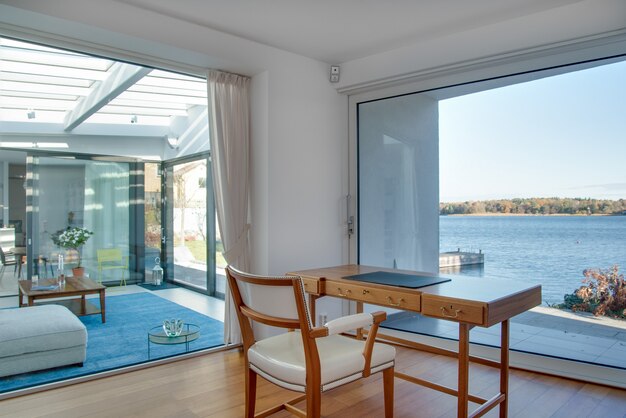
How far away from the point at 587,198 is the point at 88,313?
362 centimetres

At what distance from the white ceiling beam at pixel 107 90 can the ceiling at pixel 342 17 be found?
54 cm

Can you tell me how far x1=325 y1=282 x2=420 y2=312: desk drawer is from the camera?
8.26 ft

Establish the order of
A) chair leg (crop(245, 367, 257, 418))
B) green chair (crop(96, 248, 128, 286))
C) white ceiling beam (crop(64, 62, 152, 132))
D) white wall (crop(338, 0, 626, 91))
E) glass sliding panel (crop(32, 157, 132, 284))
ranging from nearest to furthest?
A: chair leg (crop(245, 367, 257, 418)) → white wall (crop(338, 0, 626, 91)) → glass sliding panel (crop(32, 157, 132, 284)) → white ceiling beam (crop(64, 62, 152, 132)) → green chair (crop(96, 248, 128, 286))

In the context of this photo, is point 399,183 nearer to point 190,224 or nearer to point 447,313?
point 190,224

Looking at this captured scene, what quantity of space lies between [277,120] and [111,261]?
5.71 ft

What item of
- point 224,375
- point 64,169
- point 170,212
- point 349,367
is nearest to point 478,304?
point 349,367

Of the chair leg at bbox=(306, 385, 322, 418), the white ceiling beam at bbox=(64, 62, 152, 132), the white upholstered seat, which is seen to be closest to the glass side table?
the white upholstered seat

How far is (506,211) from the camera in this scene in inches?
141

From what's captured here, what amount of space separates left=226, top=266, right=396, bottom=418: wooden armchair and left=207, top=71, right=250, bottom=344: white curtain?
4.27 ft

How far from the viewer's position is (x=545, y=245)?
11.1ft

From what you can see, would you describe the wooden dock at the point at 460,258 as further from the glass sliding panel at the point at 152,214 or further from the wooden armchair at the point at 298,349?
the glass sliding panel at the point at 152,214

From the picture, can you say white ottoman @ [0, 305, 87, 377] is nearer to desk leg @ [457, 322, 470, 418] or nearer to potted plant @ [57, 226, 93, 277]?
potted plant @ [57, 226, 93, 277]

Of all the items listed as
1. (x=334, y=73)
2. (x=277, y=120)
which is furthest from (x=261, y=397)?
(x=334, y=73)

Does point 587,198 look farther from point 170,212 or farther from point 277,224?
point 170,212
